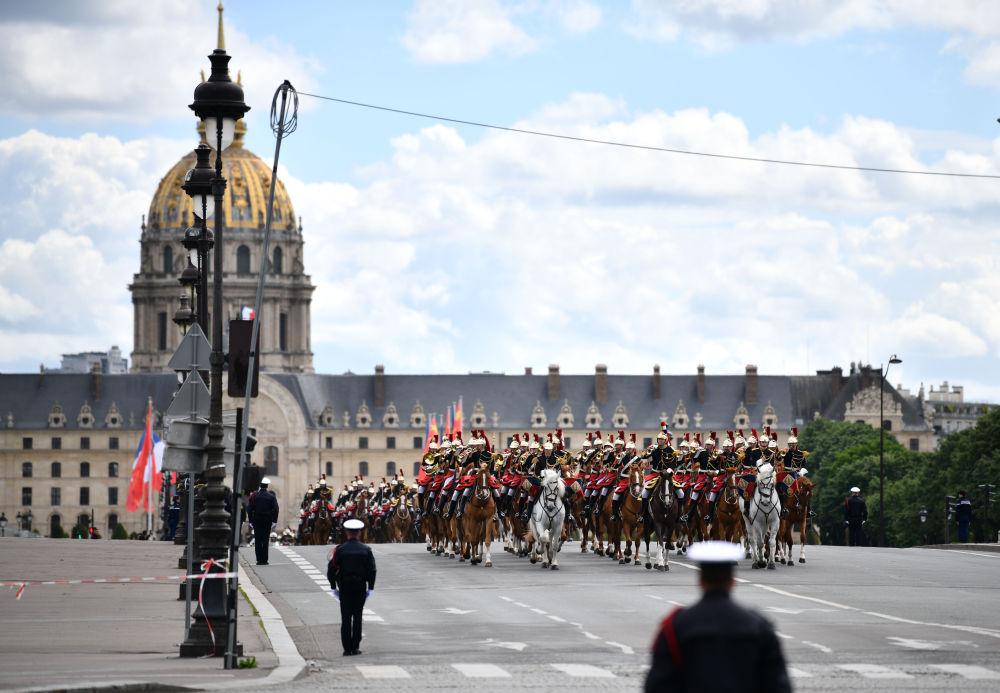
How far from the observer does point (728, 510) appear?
115ft

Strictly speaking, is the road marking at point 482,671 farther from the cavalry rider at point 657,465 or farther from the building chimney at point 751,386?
the building chimney at point 751,386

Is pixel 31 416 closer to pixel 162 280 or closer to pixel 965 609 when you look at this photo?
pixel 162 280

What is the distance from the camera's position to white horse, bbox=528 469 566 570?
35000 mm

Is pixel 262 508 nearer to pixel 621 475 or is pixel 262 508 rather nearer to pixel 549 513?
pixel 549 513

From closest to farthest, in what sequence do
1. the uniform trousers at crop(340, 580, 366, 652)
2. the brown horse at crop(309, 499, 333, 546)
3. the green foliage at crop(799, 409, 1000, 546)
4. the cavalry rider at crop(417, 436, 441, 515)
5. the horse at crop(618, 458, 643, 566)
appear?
the uniform trousers at crop(340, 580, 366, 652), the horse at crop(618, 458, 643, 566), the cavalry rider at crop(417, 436, 441, 515), the brown horse at crop(309, 499, 333, 546), the green foliage at crop(799, 409, 1000, 546)

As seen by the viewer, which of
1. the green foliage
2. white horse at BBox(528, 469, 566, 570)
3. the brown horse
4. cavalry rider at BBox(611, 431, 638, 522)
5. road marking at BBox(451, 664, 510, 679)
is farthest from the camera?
the green foliage

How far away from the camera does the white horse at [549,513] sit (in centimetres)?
3500

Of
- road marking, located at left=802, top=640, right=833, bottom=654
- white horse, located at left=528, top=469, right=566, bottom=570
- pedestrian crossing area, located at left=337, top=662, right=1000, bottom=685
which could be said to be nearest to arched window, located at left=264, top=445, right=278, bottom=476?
white horse, located at left=528, top=469, right=566, bottom=570

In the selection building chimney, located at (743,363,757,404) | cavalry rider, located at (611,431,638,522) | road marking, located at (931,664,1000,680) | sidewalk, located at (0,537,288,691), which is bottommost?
road marking, located at (931,664,1000,680)

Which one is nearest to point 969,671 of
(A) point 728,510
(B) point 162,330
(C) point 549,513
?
(A) point 728,510

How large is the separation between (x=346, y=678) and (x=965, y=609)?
10841 mm

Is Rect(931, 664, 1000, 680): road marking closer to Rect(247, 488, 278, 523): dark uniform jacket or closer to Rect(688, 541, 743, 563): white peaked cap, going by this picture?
Rect(688, 541, 743, 563): white peaked cap

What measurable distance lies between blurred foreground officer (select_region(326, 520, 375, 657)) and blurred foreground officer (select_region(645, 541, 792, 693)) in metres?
10.5

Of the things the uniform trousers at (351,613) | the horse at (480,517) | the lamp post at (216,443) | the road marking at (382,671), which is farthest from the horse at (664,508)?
the road marking at (382,671)
